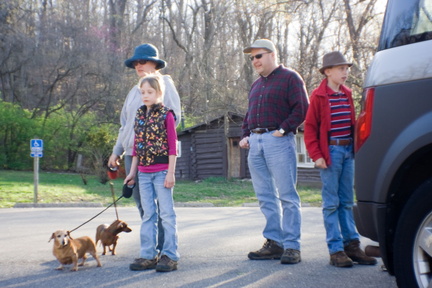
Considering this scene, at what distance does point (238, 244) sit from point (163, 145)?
1983 mm

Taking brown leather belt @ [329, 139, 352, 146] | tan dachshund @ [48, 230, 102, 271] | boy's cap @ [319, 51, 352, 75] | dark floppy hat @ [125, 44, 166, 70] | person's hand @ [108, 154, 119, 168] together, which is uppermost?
dark floppy hat @ [125, 44, 166, 70]

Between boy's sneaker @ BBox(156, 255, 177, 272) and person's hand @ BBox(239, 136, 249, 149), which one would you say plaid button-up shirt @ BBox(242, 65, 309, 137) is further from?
boy's sneaker @ BBox(156, 255, 177, 272)

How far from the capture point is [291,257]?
17.9 feet

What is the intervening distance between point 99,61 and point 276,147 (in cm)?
3394

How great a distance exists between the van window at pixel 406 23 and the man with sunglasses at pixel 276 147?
75.3 inches

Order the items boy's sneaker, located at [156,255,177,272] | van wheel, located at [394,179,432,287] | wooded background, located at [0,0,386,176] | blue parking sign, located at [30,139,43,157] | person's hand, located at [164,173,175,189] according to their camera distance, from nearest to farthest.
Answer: van wheel, located at [394,179,432,287]
boy's sneaker, located at [156,255,177,272]
person's hand, located at [164,173,175,189]
blue parking sign, located at [30,139,43,157]
wooded background, located at [0,0,386,176]

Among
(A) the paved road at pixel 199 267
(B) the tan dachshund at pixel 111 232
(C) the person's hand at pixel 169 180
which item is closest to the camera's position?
(A) the paved road at pixel 199 267

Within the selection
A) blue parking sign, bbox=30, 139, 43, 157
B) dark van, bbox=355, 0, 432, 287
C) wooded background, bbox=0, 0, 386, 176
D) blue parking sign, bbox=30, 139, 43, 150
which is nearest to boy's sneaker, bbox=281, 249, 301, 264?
dark van, bbox=355, 0, 432, 287

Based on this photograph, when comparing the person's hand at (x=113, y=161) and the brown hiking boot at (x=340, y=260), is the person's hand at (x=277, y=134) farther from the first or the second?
the person's hand at (x=113, y=161)

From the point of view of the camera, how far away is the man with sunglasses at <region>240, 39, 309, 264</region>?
219 inches

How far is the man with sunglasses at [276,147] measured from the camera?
5.56 meters

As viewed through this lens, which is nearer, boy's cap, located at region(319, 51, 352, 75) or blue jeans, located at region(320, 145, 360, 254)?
blue jeans, located at region(320, 145, 360, 254)

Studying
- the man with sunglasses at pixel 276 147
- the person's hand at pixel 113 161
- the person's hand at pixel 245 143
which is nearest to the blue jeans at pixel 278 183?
the man with sunglasses at pixel 276 147

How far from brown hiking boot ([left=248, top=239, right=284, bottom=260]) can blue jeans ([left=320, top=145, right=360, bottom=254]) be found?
0.54 meters
